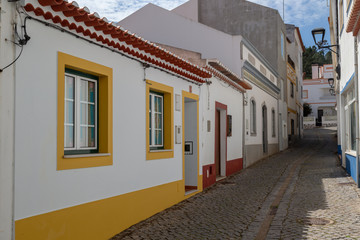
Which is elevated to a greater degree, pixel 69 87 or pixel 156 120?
pixel 69 87

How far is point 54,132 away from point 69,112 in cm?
62

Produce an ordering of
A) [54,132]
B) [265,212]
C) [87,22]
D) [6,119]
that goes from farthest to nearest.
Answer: [265,212] → [87,22] → [54,132] → [6,119]

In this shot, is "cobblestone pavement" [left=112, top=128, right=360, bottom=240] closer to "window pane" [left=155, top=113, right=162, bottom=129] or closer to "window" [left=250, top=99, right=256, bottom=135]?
"window pane" [left=155, top=113, right=162, bottom=129]

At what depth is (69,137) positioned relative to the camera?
5828mm

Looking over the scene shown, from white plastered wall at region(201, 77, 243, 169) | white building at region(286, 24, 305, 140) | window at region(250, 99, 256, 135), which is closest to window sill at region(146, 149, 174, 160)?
white plastered wall at region(201, 77, 243, 169)

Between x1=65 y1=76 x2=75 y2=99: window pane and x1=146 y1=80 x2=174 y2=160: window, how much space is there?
7.99 feet

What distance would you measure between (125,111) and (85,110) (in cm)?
103

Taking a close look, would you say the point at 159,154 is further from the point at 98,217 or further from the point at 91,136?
the point at 98,217

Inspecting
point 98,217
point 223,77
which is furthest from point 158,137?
point 223,77

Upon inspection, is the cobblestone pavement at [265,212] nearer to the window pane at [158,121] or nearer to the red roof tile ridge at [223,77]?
the window pane at [158,121]

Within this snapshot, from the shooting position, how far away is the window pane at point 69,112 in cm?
574

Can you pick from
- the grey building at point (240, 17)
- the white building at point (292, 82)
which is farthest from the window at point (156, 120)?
the white building at point (292, 82)

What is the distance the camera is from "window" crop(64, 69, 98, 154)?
229 inches

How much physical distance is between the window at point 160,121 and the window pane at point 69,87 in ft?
7.99
